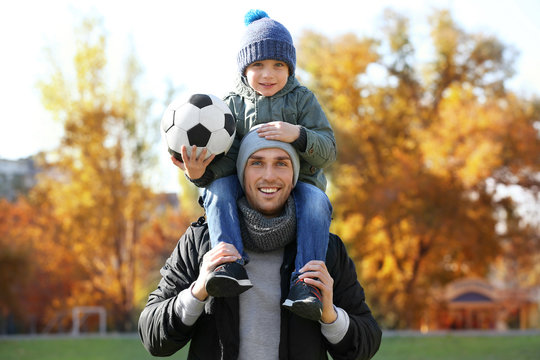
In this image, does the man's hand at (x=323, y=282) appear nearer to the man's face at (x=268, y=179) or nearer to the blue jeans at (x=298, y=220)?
the blue jeans at (x=298, y=220)

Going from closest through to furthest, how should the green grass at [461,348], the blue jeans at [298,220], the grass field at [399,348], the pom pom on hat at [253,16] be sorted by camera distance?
1. the blue jeans at [298,220]
2. the pom pom on hat at [253,16]
3. the green grass at [461,348]
4. the grass field at [399,348]

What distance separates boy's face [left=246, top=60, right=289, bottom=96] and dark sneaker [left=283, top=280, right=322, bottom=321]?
1.01m

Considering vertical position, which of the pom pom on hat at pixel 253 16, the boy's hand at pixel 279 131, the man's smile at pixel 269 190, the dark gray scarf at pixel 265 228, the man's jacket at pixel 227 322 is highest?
the pom pom on hat at pixel 253 16

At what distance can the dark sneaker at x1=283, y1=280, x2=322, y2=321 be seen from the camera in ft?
9.36

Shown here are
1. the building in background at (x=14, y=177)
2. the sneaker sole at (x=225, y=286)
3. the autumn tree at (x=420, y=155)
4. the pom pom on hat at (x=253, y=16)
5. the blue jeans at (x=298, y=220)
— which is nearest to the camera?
the sneaker sole at (x=225, y=286)

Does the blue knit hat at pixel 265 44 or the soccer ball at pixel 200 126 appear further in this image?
the blue knit hat at pixel 265 44

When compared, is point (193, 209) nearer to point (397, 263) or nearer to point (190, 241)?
point (397, 263)

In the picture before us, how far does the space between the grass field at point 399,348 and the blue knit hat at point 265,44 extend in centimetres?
1183

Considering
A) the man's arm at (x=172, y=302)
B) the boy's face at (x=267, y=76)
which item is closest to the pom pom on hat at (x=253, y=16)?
the boy's face at (x=267, y=76)

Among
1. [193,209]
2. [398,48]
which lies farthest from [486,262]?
[193,209]

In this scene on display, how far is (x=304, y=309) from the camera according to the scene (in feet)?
9.41

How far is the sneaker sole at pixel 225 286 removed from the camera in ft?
9.34

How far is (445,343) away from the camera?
55.1ft

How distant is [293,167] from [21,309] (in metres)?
28.9
